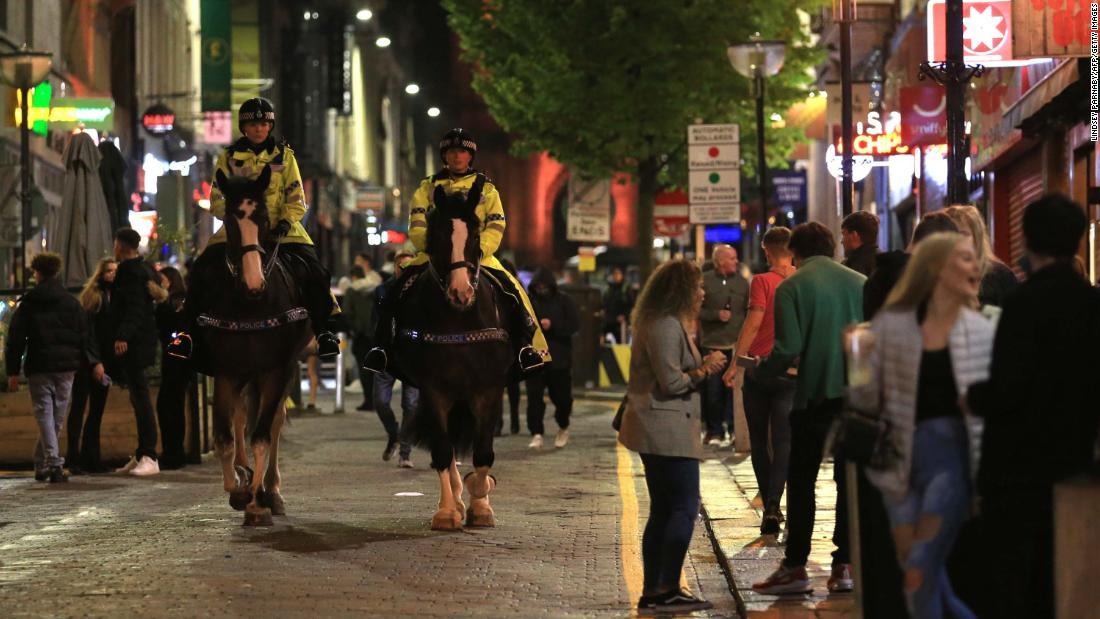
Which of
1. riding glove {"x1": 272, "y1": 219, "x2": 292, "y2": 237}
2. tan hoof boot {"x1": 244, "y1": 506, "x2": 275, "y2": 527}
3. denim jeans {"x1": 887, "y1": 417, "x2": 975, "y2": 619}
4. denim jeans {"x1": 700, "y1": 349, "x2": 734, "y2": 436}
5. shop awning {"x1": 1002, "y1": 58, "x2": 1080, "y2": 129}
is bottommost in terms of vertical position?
tan hoof boot {"x1": 244, "y1": 506, "x2": 275, "y2": 527}

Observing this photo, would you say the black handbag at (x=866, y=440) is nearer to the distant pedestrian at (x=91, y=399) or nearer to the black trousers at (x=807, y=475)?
the black trousers at (x=807, y=475)

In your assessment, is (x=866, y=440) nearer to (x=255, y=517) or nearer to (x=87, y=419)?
(x=255, y=517)

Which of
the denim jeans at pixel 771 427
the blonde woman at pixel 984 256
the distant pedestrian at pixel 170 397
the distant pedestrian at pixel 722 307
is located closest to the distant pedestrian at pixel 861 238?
the blonde woman at pixel 984 256

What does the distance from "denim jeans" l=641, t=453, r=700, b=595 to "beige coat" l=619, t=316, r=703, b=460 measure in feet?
0.25

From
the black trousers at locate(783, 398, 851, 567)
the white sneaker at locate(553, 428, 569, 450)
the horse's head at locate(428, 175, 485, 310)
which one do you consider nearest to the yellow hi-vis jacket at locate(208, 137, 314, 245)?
the horse's head at locate(428, 175, 485, 310)

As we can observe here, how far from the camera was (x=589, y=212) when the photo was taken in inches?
1369

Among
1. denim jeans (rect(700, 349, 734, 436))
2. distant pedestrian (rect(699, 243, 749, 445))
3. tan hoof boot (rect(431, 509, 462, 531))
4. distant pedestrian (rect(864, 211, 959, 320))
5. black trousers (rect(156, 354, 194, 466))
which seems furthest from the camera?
denim jeans (rect(700, 349, 734, 436))

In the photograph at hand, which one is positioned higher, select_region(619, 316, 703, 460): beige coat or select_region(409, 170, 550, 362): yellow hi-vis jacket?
select_region(409, 170, 550, 362): yellow hi-vis jacket

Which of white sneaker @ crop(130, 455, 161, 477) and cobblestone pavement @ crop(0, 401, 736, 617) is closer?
cobblestone pavement @ crop(0, 401, 736, 617)

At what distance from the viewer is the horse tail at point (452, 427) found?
521 inches

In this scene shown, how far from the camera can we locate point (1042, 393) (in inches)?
256

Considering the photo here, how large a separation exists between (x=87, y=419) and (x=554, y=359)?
562 cm

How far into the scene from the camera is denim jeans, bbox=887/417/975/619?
662 cm

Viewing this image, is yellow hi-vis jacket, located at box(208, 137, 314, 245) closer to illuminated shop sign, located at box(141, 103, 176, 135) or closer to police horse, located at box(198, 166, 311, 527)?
police horse, located at box(198, 166, 311, 527)
